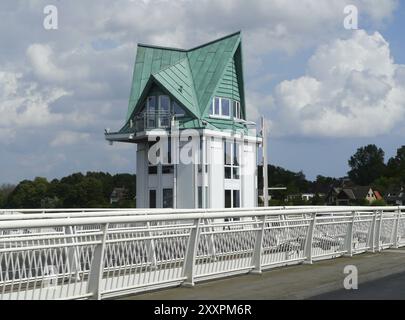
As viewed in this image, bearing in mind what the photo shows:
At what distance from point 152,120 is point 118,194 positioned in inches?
1439

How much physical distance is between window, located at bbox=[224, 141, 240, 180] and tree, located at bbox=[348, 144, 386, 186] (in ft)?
453

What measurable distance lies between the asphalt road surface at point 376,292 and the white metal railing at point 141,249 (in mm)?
2021

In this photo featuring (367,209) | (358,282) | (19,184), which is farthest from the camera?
(19,184)

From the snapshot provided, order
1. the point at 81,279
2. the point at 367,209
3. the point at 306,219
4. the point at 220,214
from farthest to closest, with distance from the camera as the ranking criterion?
1. the point at 367,209
2. the point at 306,219
3. the point at 220,214
4. the point at 81,279

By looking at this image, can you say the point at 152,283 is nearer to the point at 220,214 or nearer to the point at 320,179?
the point at 220,214

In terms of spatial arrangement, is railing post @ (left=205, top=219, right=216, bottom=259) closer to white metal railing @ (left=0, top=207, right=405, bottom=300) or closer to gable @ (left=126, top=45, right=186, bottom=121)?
white metal railing @ (left=0, top=207, right=405, bottom=300)

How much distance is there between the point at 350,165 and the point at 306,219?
572 feet

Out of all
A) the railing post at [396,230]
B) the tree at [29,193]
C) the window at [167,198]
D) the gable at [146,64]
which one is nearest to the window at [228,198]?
the window at [167,198]

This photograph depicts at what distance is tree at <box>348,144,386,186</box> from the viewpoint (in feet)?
586

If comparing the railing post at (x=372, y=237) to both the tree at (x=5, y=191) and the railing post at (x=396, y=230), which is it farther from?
the tree at (x=5, y=191)

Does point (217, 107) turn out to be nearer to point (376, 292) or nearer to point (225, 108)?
point (225, 108)

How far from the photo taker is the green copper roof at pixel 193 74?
4456 centimetres

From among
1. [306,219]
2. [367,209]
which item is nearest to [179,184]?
[367,209]
